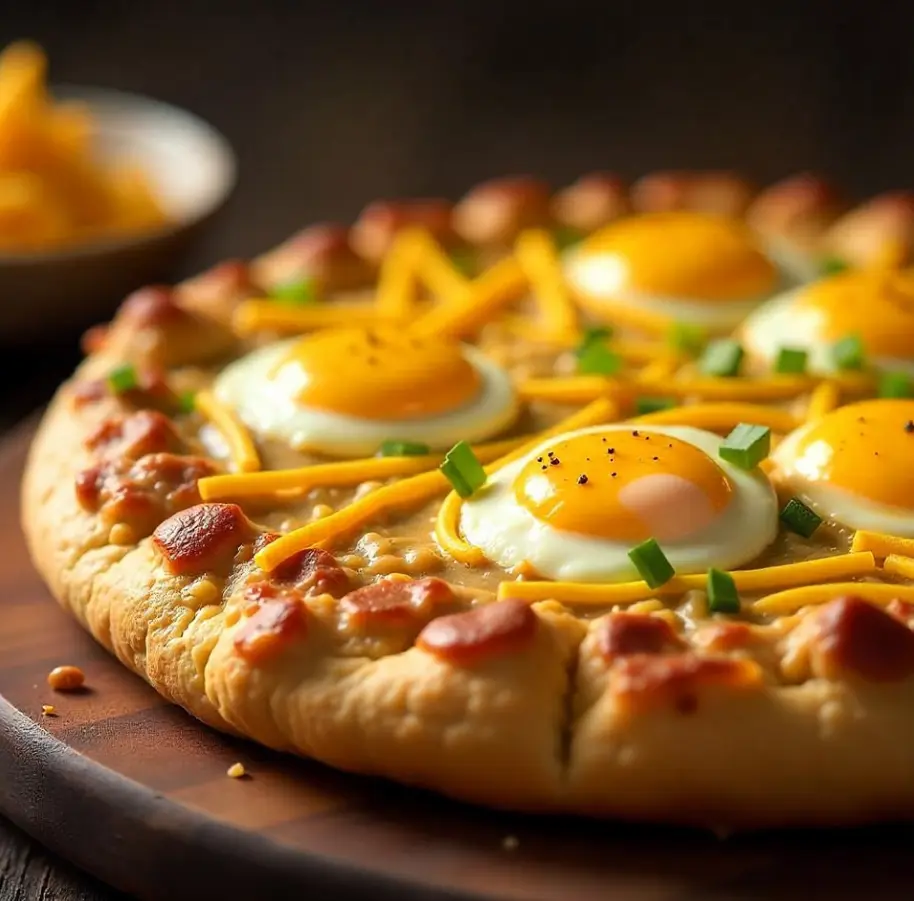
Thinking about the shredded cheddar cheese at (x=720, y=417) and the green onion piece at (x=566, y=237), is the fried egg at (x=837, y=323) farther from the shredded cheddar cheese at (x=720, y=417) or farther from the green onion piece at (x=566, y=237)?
the green onion piece at (x=566, y=237)

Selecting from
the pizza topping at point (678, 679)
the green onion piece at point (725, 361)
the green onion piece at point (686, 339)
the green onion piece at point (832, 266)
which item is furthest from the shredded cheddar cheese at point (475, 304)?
the pizza topping at point (678, 679)

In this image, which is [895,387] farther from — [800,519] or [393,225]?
[393,225]

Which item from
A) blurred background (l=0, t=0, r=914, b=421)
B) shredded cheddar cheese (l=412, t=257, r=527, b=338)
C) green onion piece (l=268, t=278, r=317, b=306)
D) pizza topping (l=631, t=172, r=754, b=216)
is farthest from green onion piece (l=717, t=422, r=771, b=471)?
blurred background (l=0, t=0, r=914, b=421)

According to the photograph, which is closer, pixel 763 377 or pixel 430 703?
pixel 430 703

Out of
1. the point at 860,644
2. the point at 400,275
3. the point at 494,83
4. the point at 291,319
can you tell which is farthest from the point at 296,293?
the point at 494,83

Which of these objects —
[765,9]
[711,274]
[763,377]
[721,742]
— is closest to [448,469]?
[721,742]

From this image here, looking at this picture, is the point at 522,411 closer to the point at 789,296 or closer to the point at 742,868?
the point at 789,296
